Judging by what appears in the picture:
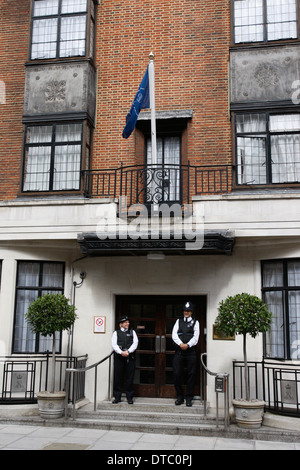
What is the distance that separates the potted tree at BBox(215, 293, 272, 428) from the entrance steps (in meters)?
0.54

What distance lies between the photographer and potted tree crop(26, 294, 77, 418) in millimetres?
9469

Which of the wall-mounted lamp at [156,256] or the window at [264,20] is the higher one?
the window at [264,20]

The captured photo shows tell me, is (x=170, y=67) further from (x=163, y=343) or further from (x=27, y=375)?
(x=27, y=375)

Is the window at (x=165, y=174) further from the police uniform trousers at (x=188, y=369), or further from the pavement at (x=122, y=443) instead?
the pavement at (x=122, y=443)

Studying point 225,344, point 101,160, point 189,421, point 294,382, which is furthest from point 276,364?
point 101,160

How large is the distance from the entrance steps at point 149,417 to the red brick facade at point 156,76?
17.4 feet

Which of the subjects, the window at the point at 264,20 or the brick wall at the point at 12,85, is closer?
the window at the point at 264,20

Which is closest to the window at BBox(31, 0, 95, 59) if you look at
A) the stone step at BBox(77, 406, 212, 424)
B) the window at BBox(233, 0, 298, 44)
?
the window at BBox(233, 0, 298, 44)

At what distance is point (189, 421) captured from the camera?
9.15 metres

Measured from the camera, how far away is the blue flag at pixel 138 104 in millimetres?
10562

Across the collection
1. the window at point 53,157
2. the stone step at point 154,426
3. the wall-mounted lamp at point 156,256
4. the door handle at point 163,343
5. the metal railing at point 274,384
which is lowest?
the stone step at point 154,426

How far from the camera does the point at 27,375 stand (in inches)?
411

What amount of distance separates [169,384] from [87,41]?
26.7 ft

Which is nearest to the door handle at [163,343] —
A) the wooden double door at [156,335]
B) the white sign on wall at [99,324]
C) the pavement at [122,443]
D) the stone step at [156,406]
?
the wooden double door at [156,335]
